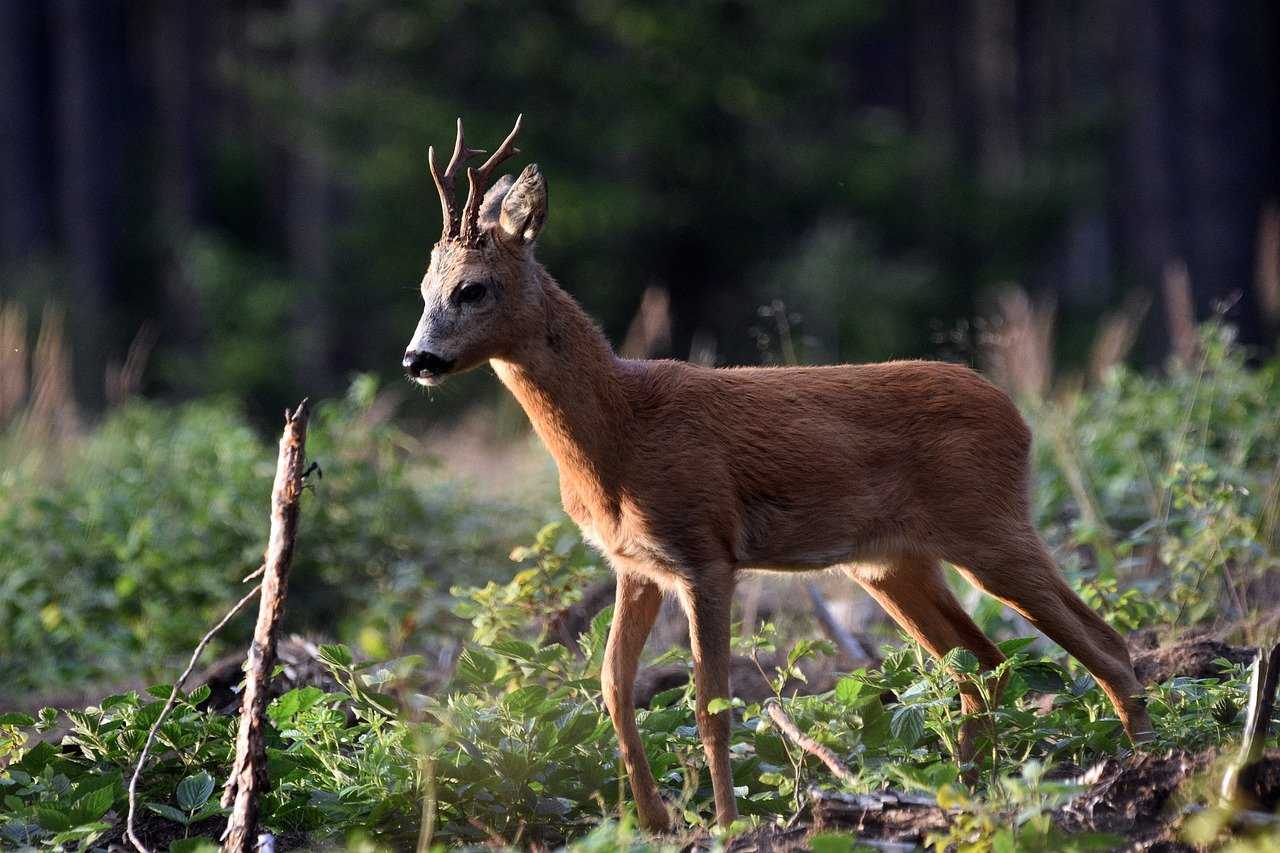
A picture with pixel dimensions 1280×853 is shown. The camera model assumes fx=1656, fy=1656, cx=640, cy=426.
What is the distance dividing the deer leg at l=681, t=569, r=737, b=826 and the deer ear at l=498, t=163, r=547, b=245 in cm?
125

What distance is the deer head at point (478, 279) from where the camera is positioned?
5098 millimetres

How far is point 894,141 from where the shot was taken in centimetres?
2267

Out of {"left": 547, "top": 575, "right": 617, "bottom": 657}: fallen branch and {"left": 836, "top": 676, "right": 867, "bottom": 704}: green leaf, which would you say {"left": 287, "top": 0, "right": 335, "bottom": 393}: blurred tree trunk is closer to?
{"left": 547, "top": 575, "right": 617, "bottom": 657}: fallen branch

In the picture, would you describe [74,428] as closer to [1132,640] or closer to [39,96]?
[1132,640]

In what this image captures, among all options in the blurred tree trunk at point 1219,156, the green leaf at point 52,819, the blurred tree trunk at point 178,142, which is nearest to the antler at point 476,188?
the green leaf at point 52,819

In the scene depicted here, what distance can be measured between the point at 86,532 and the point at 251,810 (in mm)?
5699

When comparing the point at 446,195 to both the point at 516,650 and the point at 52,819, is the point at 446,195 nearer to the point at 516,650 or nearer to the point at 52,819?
the point at 516,650

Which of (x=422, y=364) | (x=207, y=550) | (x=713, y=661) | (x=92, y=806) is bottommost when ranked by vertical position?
(x=207, y=550)

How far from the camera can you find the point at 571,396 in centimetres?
530

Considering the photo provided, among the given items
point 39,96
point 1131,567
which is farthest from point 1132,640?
point 39,96

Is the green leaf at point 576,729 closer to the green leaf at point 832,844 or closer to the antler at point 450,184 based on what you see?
the green leaf at point 832,844

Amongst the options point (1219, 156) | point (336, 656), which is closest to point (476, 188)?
point (336, 656)

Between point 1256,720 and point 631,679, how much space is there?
1.92 m

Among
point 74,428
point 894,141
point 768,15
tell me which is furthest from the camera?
point 894,141
